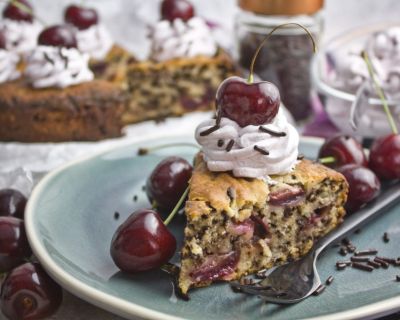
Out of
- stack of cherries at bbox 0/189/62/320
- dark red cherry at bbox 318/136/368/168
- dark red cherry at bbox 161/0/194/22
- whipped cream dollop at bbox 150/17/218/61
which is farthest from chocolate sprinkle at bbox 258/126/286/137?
dark red cherry at bbox 161/0/194/22

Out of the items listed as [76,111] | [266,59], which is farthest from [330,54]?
[76,111]

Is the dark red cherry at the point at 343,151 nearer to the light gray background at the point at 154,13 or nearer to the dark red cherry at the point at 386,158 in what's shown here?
the dark red cherry at the point at 386,158

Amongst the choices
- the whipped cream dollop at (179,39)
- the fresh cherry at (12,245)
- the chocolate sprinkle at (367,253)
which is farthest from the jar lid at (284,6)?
the fresh cherry at (12,245)

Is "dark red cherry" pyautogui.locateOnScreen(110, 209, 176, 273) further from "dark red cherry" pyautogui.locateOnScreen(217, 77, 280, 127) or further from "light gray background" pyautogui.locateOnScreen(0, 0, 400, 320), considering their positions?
"light gray background" pyautogui.locateOnScreen(0, 0, 400, 320)

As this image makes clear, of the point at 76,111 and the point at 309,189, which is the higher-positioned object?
the point at 309,189

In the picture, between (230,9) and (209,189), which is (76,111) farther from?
(230,9)

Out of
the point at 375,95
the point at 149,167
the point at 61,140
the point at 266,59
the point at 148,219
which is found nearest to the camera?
the point at 148,219

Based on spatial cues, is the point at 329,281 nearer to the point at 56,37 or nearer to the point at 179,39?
the point at 56,37
